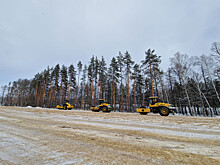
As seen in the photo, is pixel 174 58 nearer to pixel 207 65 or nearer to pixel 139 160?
pixel 207 65

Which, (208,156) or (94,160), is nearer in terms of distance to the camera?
(94,160)

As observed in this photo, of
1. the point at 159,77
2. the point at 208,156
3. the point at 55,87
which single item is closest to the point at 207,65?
the point at 159,77

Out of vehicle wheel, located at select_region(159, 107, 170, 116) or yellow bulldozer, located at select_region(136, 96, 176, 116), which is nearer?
yellow bulldozer, located at select_region(136, 96, 176, 116)

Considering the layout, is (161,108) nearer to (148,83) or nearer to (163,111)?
(163,111)

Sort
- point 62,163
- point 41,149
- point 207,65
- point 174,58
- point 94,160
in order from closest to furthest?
point 62,163, point 94,160, point 41,149, point 207,65, point 174,58

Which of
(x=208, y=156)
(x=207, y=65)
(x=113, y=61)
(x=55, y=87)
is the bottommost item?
(x=208, y=156)

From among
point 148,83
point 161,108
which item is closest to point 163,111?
point 161,108

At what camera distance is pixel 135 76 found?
29.1 meters

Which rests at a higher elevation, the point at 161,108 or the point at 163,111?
the point at 161,108

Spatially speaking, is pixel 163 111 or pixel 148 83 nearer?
pixel 163 111

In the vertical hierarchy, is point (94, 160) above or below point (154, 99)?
below

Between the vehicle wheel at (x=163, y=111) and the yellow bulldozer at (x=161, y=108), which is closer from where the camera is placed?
the yellow bulldozer at (x=161, y=108)

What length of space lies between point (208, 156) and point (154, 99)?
33.9 ft

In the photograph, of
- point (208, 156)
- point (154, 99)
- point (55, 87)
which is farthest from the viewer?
point (55, 87)
